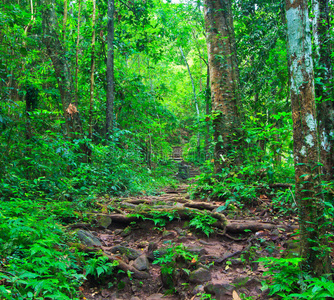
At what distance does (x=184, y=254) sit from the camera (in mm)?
3406

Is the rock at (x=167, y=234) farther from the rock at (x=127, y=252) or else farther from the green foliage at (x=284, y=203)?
the green foliage at (x=284, y=203)

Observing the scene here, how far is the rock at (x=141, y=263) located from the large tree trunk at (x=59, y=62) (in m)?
4.79

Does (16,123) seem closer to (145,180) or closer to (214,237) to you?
(214,237)

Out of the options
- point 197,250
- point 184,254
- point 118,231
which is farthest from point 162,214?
point 184,254

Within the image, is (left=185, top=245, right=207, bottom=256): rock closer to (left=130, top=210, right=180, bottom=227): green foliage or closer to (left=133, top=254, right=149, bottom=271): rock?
(left=133, top=254, right=149, bottom=271): rock

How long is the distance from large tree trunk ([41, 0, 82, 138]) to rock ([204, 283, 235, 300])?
5840mm

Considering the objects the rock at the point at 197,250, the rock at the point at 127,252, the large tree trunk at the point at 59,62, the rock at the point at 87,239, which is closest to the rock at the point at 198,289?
the rock at the point at 197,250

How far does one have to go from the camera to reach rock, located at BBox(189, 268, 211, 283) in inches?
120

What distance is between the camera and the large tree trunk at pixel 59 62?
7449 millimetres

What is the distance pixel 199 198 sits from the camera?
618 centimetres

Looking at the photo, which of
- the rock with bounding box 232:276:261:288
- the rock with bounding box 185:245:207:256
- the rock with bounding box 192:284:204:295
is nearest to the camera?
the rock with bounding box 232:276:261:288

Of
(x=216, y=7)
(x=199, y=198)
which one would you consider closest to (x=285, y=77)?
A: (x=216, y=7)

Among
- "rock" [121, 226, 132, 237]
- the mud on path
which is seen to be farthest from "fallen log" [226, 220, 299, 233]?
"rock" [121, 226, 132, 237]

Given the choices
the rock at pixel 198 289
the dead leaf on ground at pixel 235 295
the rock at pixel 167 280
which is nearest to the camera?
the dead leaf on ground at pixel 235 295
